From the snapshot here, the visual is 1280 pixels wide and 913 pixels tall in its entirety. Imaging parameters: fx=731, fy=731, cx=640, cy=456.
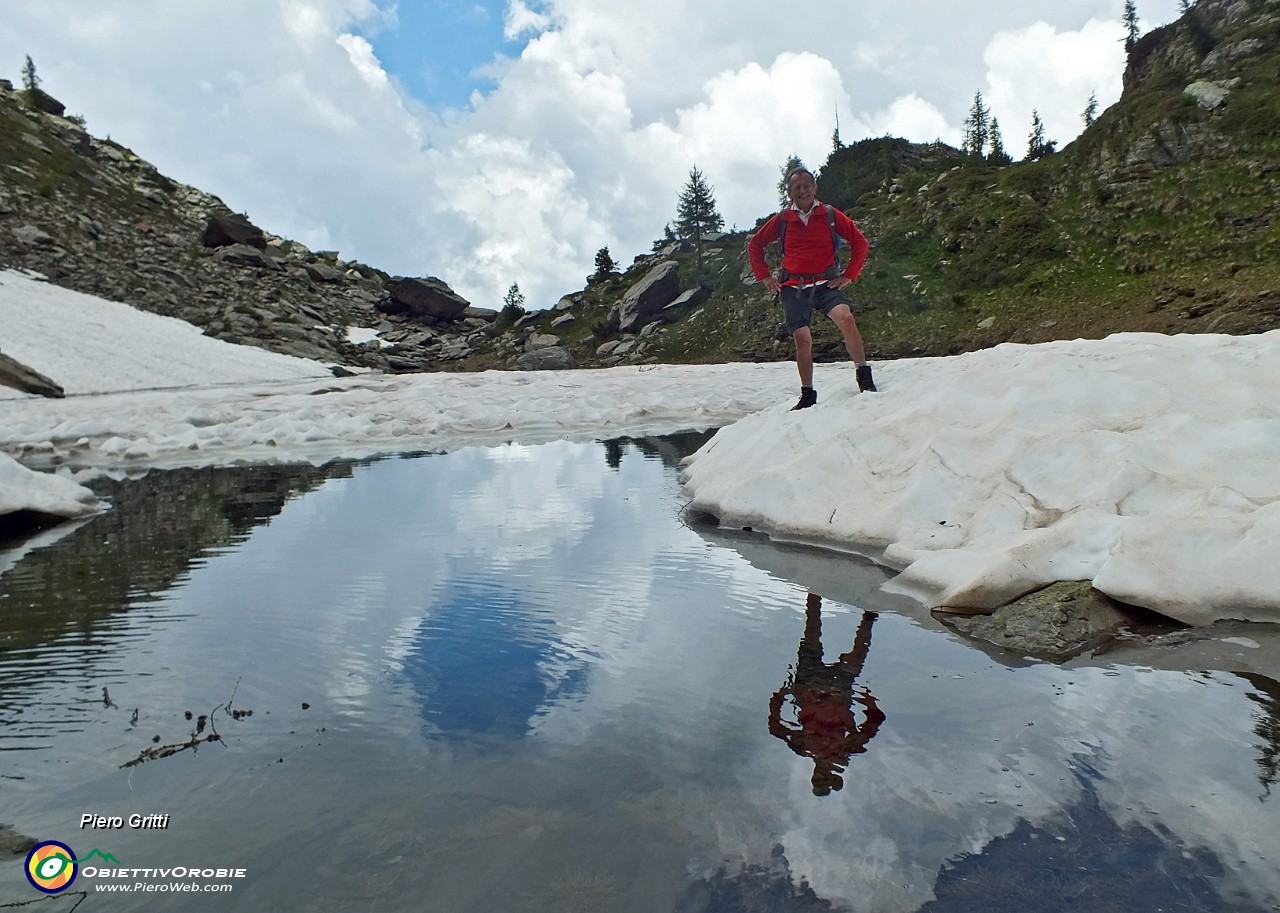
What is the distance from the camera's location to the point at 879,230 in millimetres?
50812

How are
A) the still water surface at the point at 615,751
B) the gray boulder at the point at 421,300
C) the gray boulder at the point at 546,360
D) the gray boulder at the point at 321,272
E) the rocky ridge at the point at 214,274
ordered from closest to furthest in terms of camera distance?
the still water surface at the point at 615,751 → the rocky ridge at the point at 214,274 → the gray boulder at the point at 546,360 → the gray boulder at the point at 321,272 → the gray boulder at the point at 421,300

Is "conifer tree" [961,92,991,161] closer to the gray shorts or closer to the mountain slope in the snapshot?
the mountain slope

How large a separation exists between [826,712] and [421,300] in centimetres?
7417

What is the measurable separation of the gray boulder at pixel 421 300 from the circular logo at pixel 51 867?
72.1 meters

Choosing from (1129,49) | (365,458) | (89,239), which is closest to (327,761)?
(365,458)

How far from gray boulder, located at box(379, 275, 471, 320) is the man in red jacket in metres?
66.8

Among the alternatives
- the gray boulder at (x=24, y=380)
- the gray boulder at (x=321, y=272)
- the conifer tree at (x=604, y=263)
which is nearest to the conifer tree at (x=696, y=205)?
the conifer tree at (x=604, y=263)

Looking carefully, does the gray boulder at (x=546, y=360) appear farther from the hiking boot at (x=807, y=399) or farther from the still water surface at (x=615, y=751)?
the still water surface at (x=615, y=751)

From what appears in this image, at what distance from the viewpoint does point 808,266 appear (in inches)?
339

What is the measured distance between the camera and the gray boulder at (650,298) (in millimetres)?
60281

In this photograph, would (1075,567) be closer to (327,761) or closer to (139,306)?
(327,761)

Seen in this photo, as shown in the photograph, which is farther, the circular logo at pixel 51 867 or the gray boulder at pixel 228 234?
the gray boulder at pixel 228 234

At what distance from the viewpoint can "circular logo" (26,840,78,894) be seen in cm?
217

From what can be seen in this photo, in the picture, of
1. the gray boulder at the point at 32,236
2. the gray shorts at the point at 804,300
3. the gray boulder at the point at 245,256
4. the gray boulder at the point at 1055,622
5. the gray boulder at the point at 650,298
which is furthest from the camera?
the gray boulder at the point at 650,298
